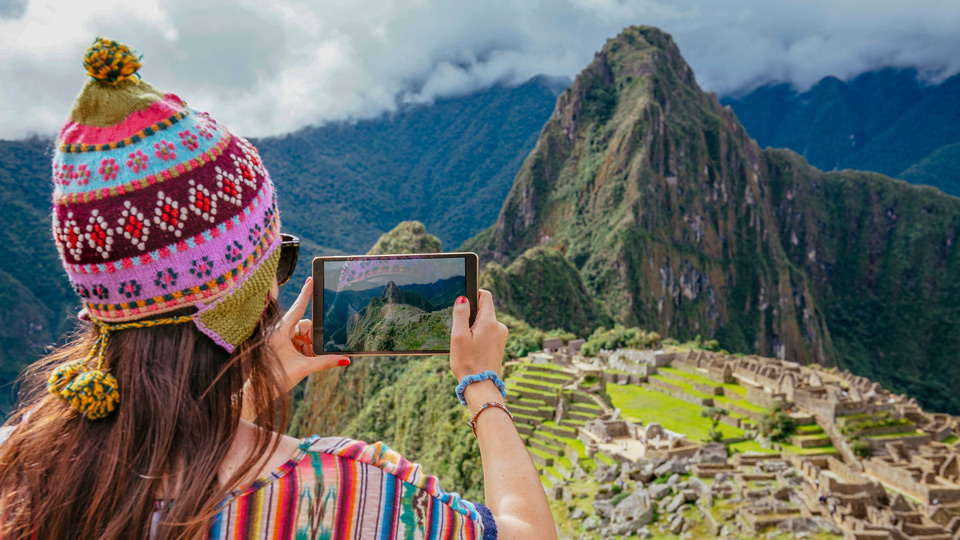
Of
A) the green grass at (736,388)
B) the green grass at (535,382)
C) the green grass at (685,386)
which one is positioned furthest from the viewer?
the green grass at (685,386)

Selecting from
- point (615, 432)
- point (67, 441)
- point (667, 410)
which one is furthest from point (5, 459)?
point (667, 410)

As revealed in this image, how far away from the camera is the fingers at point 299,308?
6.33 ft

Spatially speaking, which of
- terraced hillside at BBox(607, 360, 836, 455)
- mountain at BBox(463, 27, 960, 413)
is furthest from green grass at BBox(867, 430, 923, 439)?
mountain at BBox(463, 27, 960, 413)

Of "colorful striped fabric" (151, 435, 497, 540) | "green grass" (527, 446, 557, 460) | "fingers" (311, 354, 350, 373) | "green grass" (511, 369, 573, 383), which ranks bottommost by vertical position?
"green grass" (527, 446, 557, 460)

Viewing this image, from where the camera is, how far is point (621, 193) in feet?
263

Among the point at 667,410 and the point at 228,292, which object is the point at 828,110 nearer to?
the point at 667,410

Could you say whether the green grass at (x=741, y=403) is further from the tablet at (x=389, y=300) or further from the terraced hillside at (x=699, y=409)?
the tablet at (x=389, y=300)

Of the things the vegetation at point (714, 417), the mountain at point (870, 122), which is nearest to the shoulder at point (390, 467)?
the vegetation at point (714, 417)

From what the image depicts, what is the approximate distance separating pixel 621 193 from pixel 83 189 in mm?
81924

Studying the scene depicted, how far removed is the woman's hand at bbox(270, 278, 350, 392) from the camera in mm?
1818

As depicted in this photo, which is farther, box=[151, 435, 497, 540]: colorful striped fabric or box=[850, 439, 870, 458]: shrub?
box=[850, 439, 870, 458]: shrub

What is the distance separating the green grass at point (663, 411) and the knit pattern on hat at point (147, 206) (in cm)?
2140

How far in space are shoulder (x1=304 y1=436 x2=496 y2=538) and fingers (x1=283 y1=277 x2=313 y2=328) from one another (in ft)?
2.37

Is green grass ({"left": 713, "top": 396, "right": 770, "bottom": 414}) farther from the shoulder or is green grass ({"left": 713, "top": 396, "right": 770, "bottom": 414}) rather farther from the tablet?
the shoulder
